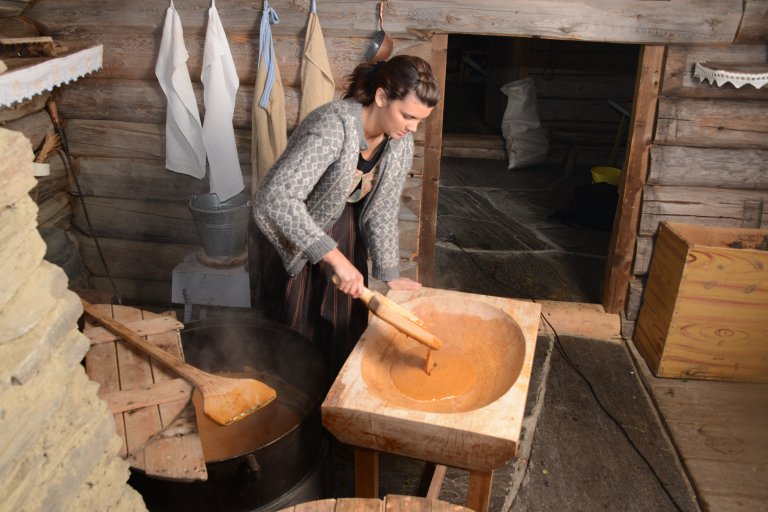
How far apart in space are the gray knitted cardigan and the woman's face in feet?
0.36

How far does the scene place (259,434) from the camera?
2879 mm

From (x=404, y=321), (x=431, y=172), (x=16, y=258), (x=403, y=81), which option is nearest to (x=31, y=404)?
(x=16, y=258)

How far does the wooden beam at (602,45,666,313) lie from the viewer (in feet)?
13.2

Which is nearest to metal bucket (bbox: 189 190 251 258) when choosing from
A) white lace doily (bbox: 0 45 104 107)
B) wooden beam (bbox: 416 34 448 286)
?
white lace doily (bbox: 0 45 104 107)

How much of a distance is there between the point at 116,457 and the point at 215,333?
1384 mm

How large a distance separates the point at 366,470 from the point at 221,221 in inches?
88.5

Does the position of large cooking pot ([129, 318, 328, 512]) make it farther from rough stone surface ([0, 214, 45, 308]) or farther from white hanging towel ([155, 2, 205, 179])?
white hanging towel ([155, 2, 205, 179])

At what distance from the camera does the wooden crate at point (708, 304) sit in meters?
3.96

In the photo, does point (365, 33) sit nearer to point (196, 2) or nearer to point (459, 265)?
point (196, 2)

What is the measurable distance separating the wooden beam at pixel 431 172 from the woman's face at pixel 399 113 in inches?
50.9

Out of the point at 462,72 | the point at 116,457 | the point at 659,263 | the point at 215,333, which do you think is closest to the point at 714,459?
the point at 659,263

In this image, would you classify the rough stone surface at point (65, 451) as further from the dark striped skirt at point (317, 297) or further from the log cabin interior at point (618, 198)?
the dark striped skirt at point (317, 297)

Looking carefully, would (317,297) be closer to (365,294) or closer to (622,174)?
(365,294)

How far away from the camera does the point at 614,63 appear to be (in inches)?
331
